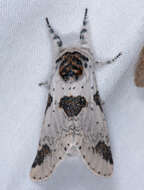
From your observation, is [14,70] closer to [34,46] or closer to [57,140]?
[34,46]

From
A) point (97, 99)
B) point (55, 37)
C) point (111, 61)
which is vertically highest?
point (55, 37)

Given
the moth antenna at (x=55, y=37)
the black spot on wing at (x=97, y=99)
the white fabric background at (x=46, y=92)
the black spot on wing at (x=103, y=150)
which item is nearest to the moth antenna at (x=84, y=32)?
the white fabric background at (x=46, y=92)

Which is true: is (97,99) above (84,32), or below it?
below

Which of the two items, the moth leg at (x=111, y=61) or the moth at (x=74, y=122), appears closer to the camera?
the moth at (x=74, y=122)

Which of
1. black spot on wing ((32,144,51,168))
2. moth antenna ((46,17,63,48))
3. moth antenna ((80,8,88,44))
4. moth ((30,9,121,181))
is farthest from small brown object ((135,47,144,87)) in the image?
black spot on wing ((32,144,51,168))

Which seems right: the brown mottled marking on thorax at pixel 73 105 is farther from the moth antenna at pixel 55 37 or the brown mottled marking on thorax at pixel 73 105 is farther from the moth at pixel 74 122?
the moth antenna at pixel 55 37

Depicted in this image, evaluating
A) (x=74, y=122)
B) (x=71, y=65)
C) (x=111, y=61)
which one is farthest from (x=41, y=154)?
(x=111, y=61)

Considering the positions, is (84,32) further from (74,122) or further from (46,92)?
(74,122)
